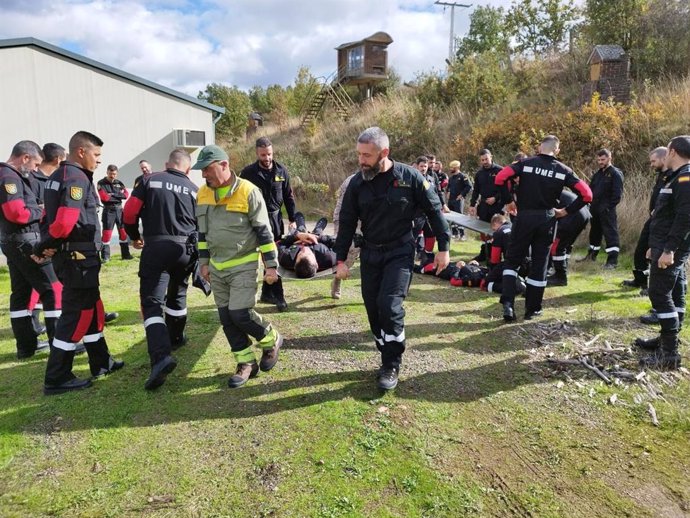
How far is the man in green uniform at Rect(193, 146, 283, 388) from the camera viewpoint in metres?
3.64

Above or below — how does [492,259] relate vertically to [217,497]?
above

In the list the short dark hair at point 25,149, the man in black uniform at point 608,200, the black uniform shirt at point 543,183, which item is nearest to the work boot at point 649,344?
the black uniform shirt at point 543,183

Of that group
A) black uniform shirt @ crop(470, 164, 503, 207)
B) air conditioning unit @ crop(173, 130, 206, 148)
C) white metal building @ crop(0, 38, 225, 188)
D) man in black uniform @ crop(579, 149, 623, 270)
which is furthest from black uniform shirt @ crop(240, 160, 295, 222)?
air conditioning unit @ crop(173, 130, 206, 148)

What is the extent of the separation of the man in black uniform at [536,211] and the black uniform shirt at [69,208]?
14.1ft

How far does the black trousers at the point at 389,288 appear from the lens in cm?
365

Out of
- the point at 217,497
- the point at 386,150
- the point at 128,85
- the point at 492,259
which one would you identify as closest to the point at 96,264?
the point at 217,497

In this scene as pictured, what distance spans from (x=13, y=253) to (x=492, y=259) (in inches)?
228

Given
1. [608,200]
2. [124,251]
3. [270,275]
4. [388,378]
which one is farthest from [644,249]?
[124,251]

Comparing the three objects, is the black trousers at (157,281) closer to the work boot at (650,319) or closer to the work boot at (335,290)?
the work boot at (335,290)

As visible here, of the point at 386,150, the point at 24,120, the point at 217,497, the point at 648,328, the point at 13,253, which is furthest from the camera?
the point at 24,120

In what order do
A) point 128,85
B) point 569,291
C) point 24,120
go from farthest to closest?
point 128,85, point 24,120, point 569,291

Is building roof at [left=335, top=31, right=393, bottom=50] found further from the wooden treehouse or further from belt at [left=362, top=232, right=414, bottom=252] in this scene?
belt at [left=362, top=232, right=414, bottom=252]

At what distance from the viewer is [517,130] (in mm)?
15570

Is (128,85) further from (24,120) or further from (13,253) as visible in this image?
(13,253)
